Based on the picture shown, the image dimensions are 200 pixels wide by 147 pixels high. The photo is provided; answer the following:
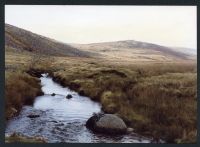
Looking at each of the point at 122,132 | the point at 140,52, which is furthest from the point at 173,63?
the point at 122,132

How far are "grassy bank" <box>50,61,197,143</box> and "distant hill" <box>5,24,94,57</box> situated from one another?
1.30ft

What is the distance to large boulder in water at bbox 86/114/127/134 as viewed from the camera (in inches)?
567

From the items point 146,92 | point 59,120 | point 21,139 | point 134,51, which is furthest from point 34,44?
point 146,92

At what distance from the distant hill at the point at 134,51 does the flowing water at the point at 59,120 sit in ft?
5.15

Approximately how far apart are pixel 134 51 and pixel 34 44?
9.94 feet

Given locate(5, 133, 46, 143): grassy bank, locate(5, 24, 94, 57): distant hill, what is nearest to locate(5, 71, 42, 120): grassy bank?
locate(5, 133, 46, 143): grassy bank

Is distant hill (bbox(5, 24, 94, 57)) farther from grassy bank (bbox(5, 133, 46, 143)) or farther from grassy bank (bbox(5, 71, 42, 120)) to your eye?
grassy bank (bbox(5, 133, 46, 143))

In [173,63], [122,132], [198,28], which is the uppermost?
[198,28]

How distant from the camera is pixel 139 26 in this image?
15.3 metres

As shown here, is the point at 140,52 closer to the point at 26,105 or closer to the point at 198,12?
the point at 198,12

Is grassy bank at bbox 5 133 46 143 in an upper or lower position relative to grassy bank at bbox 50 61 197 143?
lower

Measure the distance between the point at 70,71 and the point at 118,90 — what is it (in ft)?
5.16

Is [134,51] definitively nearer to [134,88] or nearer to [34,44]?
[134,88]

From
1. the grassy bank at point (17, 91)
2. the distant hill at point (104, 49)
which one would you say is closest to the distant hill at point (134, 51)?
the distant hill at point (104, 49)
